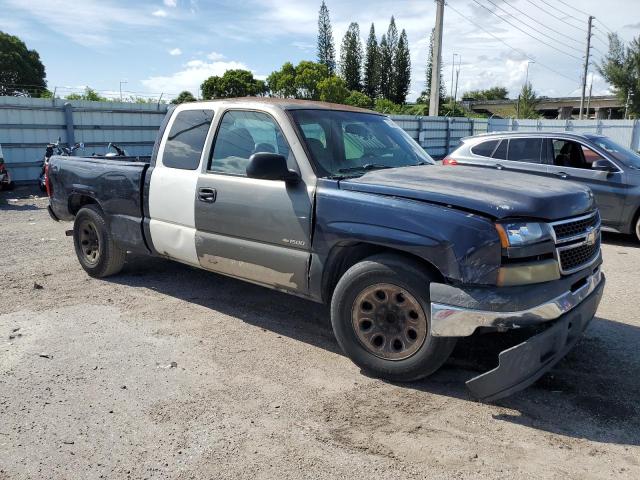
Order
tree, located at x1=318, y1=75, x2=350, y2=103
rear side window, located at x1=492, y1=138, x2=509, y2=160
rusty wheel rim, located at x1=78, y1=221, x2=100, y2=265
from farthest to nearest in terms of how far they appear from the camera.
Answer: tree, located at x1=318, y1=75, x2=350, y2=103, rear side window, located at x1=492, y1=138, x2=509, y2=160, rusty wheel rim, located at x1=78, y1=221, x2=100, y2=265

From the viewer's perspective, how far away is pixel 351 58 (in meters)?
94.4

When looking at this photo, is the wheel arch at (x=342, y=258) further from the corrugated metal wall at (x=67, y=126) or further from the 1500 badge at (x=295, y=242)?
the corrugated metal wall at (x=67, y=126)

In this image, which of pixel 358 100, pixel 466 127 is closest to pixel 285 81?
pixel 358 100

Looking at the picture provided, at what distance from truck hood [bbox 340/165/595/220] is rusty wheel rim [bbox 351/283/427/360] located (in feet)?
2.14

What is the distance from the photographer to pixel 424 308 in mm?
3477

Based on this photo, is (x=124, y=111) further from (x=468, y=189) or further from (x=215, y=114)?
(x=468, y=189)

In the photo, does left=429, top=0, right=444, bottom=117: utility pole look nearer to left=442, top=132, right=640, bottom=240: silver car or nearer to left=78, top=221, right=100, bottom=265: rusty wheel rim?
left=442, top=132, right=640, bottom=240: silver car

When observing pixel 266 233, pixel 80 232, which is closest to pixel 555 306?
pixel 266 233

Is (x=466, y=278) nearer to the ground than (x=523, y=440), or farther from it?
farther from it

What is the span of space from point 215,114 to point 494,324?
3043 millimetres

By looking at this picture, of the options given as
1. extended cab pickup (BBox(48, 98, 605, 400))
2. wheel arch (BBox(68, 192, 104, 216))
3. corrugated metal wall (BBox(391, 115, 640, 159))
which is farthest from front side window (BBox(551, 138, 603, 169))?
corrugated metal wall (BBox(391, 115, 640, 159))

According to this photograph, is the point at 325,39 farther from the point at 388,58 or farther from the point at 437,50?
the point at 437,50

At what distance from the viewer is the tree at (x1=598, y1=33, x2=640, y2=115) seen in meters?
49.4

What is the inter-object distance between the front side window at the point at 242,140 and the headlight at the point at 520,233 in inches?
73.6
